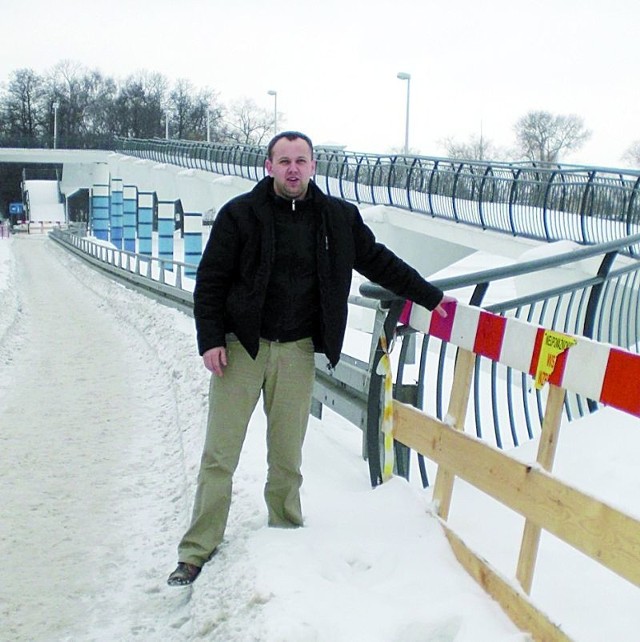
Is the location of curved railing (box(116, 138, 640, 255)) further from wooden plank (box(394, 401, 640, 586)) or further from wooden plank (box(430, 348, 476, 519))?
wooden plank (box(394, 401, 640, 586))

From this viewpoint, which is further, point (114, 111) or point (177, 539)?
point (114, 111)

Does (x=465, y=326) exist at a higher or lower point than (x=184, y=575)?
higher

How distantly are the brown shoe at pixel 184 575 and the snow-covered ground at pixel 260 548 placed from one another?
8 cm

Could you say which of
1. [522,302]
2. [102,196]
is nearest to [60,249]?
[102,196]

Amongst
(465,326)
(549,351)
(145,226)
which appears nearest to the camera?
(549,351)

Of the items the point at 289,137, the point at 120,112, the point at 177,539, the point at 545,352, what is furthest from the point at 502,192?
the point at 120,112

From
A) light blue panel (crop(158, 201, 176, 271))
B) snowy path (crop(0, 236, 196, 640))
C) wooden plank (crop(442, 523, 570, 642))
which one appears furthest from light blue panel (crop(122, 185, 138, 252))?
wooden plank (crop(442, 523, 570, 642))

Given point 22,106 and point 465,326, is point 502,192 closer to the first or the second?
point 465,326

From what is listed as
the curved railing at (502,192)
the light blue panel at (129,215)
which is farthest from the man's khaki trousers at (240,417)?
the light blue panel at (129,215)

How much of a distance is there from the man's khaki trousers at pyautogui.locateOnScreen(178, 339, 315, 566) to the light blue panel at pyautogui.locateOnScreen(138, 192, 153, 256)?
44.5 metres

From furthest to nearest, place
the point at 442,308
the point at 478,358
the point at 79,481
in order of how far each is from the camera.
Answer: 1. the point at 79,481
2. the point at 478,358
3. the point at 442,308

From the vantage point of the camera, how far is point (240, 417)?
15.0 ft

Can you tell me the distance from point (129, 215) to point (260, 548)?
5518 cm

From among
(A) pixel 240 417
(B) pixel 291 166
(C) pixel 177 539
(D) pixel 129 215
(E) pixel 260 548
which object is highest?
(B) pixel 291 166
